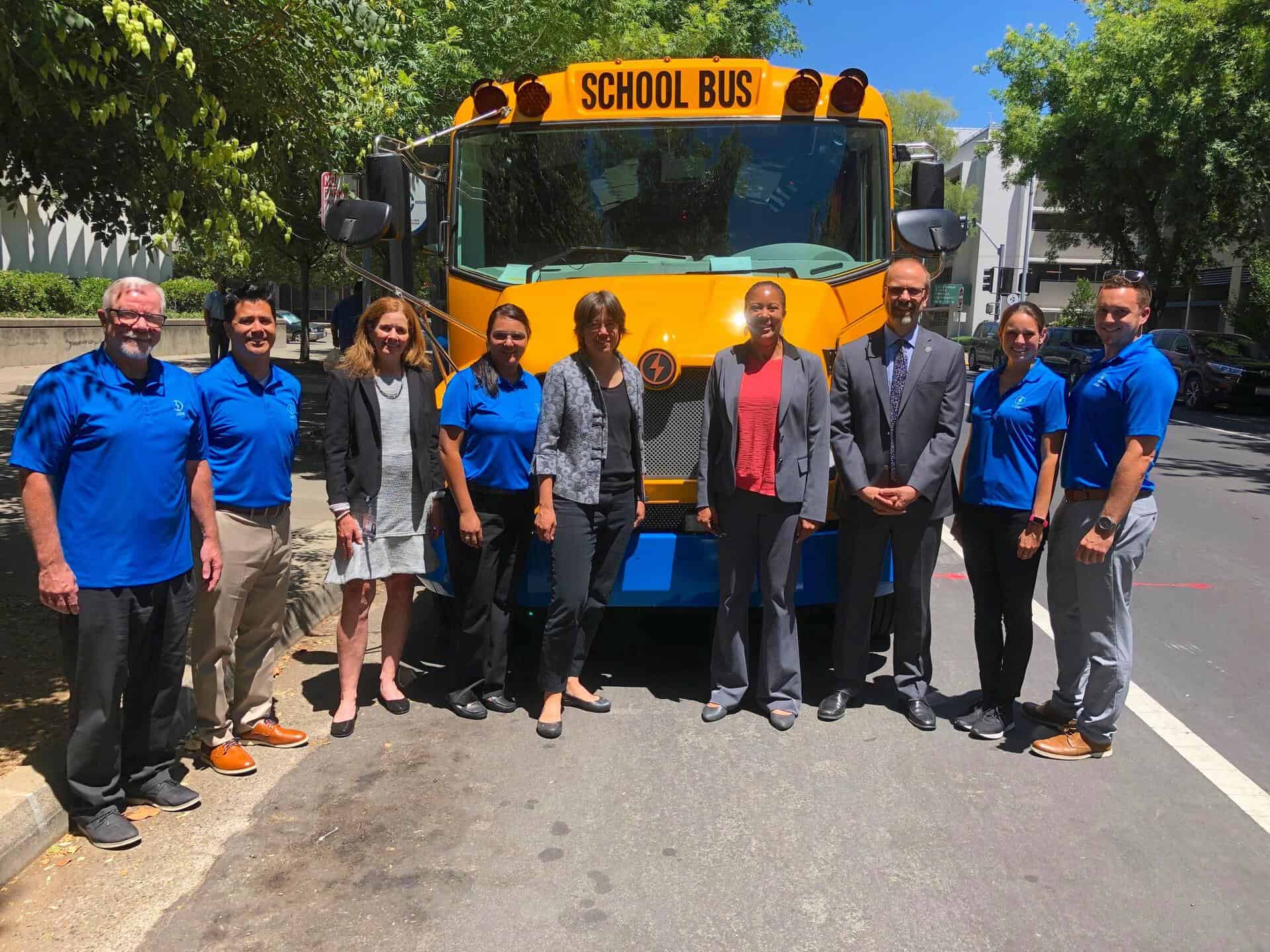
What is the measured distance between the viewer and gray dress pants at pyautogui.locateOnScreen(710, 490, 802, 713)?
191 inches

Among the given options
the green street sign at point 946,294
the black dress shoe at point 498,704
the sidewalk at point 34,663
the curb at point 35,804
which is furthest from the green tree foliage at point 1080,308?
the curb at point 35,804

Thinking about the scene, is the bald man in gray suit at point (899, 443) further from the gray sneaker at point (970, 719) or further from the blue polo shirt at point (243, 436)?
the blue polo shirt at point (243, 436)

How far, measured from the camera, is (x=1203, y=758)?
4664 mm

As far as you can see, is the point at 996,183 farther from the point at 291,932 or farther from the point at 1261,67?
the point at 291,932

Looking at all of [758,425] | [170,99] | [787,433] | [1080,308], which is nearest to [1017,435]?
[787,433]

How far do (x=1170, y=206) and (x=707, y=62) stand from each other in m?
24.9

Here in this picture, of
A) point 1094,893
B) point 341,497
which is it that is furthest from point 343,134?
point 1094,893

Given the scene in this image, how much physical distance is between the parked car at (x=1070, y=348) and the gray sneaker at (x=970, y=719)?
23546 millimetres

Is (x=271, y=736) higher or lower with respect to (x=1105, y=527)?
lower

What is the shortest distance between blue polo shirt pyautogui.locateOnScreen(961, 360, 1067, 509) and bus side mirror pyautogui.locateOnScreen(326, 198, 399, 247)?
3.17m

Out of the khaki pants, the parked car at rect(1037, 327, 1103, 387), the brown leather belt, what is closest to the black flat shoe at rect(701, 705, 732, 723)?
the brown leather belt

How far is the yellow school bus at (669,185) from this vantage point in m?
5.79

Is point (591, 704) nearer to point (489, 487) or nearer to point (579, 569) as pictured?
point (579, 569)

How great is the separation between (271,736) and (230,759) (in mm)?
281
